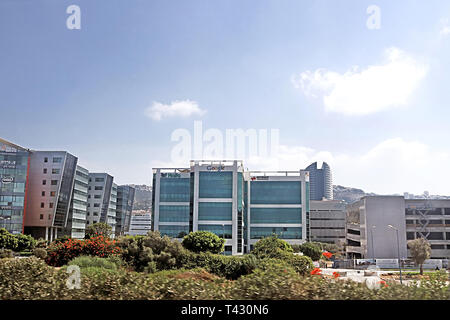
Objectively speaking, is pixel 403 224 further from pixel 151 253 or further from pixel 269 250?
pixel 151 253

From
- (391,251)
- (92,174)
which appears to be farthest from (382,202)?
(92,174)

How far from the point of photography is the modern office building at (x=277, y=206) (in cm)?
5659

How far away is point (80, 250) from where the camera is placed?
19.7m

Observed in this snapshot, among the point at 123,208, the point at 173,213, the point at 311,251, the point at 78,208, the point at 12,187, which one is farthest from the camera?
the point at 123,208

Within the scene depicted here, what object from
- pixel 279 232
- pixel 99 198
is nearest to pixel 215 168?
pixel 279 232

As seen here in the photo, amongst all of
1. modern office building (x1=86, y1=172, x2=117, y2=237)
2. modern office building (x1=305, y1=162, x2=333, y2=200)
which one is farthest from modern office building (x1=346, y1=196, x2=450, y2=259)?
modern office building (x1=305, y1=162, x2=333, y2=200)

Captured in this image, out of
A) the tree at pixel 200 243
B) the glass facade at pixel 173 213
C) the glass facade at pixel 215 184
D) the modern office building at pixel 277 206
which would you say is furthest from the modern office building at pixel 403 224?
the tree at pixel 200 243

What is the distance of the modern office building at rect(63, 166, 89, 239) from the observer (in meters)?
68.9

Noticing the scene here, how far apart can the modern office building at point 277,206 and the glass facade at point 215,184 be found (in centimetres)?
466

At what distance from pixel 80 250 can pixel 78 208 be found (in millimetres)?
54761

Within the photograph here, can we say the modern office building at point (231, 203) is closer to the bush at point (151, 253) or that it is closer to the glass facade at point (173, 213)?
the glass facade at point (173, 213)

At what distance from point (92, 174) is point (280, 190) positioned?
145 ft

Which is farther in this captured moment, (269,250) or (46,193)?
(46,193)

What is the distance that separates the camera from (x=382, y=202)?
5319cm
